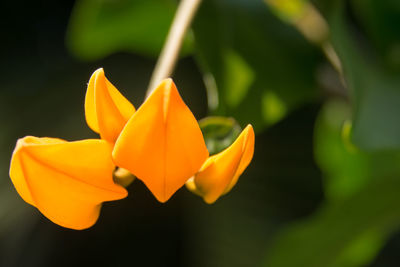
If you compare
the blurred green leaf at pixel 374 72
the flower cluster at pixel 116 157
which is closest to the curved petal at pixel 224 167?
the flower cluster at pixel 116 157

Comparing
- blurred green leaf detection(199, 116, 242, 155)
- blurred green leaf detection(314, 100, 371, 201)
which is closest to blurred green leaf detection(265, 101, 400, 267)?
blurred green leaf detection(314, 100, 371, 201)

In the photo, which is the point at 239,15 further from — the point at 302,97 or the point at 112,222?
the point at 112,222

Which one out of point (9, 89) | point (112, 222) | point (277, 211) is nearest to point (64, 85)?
point (9, 89)

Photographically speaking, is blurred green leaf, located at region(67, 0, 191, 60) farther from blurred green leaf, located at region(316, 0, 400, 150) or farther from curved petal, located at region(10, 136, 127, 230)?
curved petal, located at region(10, 136, 127, 230)

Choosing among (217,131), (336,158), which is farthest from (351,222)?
(217,131)

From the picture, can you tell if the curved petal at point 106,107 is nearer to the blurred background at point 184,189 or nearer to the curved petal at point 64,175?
the curved petal at point 64,175

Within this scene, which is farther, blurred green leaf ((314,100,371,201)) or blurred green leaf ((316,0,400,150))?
blurred green leaf ((314,100,371,201))
